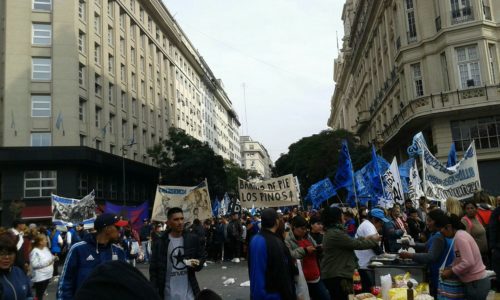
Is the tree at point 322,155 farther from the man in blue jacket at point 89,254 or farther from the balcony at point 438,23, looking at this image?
the man in blue jacket at point 89,254

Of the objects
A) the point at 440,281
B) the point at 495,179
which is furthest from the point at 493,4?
the point at 440,281

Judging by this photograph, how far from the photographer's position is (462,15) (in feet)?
93.8

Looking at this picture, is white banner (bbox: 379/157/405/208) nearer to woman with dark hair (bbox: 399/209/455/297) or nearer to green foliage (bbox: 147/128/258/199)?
woman with dark hair (bbox: 399/209/455/297)

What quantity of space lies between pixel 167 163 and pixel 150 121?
23.9 feet

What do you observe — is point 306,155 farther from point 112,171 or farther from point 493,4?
point 493,4

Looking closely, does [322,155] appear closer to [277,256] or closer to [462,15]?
[462,15]

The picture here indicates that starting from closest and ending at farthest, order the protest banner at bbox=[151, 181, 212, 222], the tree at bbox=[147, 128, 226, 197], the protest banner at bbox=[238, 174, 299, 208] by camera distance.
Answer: the protest banner at bbox=[238, 174, 299, 208] < the protest banner at bbox=[151, 181, 212, 222] < the tree at bbox=[147, 128, 226, 197]

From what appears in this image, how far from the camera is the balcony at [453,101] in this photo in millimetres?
27078

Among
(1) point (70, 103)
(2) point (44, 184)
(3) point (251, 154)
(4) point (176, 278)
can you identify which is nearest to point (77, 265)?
(4) point (176, 278)

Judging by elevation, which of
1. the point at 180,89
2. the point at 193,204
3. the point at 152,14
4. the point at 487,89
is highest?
the point at 152,14

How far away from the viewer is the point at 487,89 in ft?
89.2

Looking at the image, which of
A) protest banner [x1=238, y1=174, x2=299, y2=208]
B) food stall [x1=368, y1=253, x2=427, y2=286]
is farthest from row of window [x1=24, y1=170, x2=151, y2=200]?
food stall [x1=368, y1=253, x2=427, y2=286]

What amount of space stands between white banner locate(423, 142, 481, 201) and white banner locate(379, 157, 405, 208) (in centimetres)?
211

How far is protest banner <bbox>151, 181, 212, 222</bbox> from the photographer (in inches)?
644
